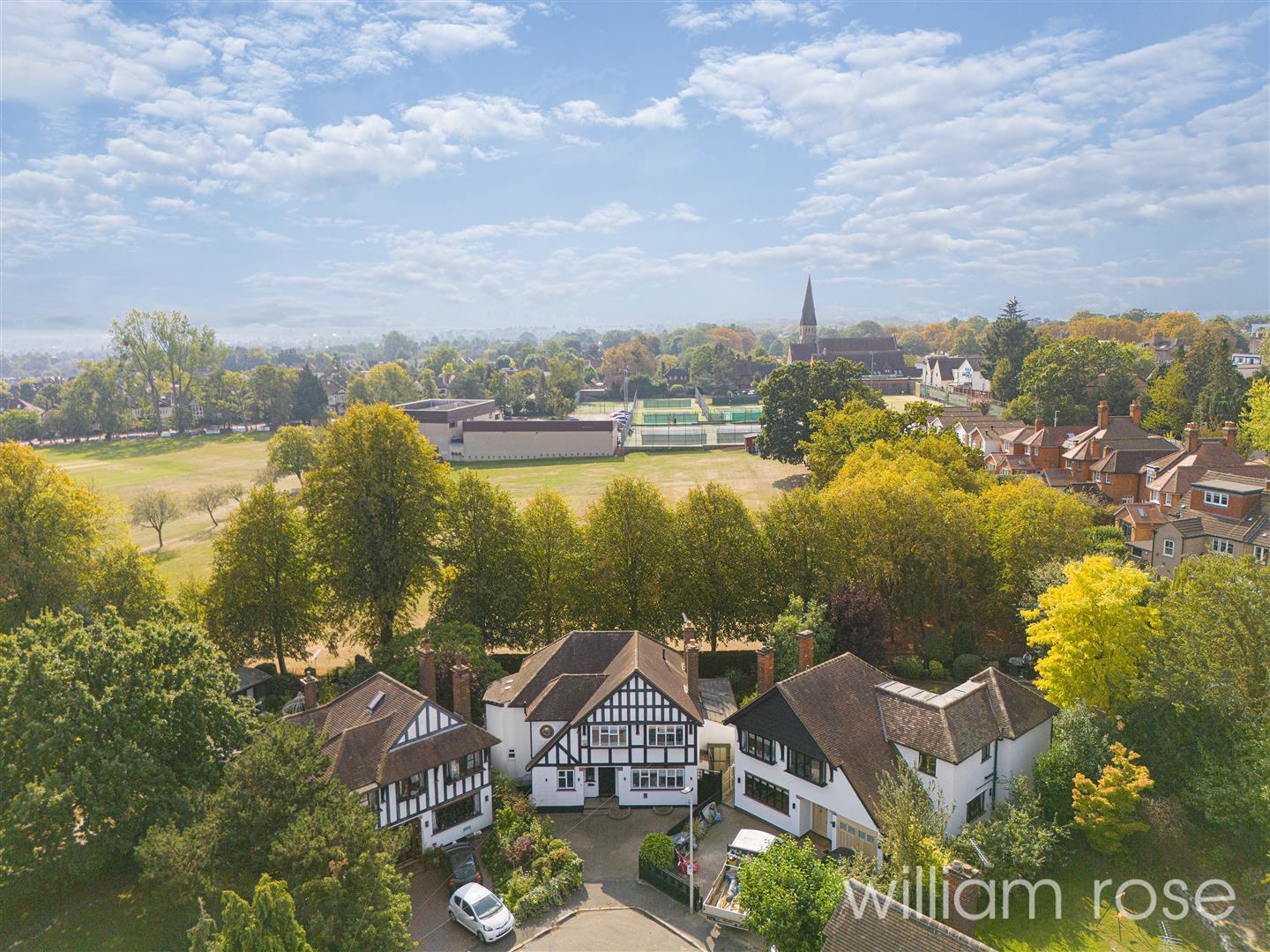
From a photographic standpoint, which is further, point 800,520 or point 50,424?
point 50,424

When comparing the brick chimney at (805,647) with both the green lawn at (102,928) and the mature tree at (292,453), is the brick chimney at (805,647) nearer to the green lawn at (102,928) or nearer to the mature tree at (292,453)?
the green lawn at (102,928)

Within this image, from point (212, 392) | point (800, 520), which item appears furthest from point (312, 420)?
point (800, 520)

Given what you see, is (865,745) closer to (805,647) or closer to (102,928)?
(805,647)

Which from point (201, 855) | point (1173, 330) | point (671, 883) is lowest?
point (671, 883)

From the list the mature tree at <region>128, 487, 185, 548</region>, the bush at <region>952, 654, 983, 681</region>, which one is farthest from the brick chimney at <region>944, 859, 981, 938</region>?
the mature tree at <region>128, 487, 185, 548</region>

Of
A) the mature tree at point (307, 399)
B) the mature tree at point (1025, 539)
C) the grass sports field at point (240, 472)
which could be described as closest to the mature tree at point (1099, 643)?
the mature tree at point (1025, 539)

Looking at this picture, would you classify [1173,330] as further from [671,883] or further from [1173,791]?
[671,883]
